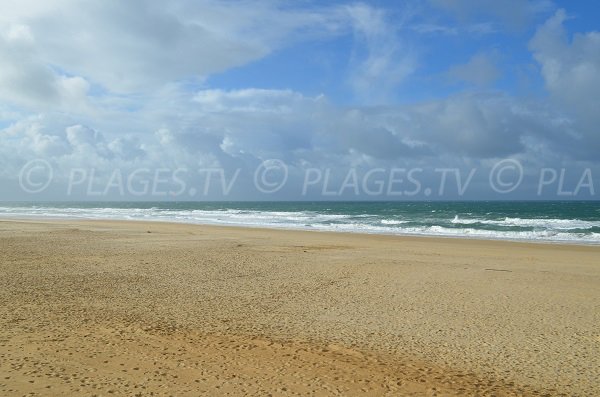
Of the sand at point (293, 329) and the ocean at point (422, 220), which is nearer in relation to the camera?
the sand at point (293, 329)

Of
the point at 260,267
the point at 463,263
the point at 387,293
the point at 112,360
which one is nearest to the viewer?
the point at 112,360

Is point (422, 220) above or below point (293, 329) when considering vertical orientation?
above

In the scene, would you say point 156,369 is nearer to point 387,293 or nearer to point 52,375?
point 52,375

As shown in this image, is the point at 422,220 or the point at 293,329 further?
the point at 422,220

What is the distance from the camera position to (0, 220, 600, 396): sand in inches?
218

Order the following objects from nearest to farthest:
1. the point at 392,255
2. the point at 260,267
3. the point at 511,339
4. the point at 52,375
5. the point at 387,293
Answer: the point at 52,375 → the point at 511,339 → the point at 387,293 → the point at 260,267 → the point at 392,255

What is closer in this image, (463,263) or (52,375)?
(52,375)

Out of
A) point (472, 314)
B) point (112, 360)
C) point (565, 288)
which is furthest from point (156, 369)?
point (565, 288)

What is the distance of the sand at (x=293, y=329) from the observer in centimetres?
554

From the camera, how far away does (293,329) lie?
7801 mm

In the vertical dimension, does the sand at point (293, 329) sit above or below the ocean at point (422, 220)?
below

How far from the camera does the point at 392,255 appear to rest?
1889cm

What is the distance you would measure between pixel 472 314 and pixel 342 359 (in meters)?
3.90

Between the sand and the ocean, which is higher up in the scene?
the ocean
